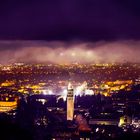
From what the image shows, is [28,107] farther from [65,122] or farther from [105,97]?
[105,97]

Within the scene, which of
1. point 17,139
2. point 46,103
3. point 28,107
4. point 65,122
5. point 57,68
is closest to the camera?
point 17,139

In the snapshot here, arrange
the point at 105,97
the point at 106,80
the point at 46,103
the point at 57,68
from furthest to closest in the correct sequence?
the point at 106,80, the point at 57,68, the point at 105,97, the point at 46,103

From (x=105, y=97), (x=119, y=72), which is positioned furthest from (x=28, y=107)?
(x=119, y=72)

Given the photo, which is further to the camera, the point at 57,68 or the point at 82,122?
the point at 57,68

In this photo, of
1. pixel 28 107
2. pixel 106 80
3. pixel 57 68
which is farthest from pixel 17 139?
pixel 106 80

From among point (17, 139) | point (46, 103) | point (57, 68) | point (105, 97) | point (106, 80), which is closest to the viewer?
point (17, 139)

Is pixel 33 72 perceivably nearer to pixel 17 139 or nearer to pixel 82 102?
pixel 82 102

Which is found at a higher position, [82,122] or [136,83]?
[136,83]

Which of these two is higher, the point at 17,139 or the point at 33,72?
the point at 33,72

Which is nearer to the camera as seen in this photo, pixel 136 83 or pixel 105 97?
pixel 105 97
